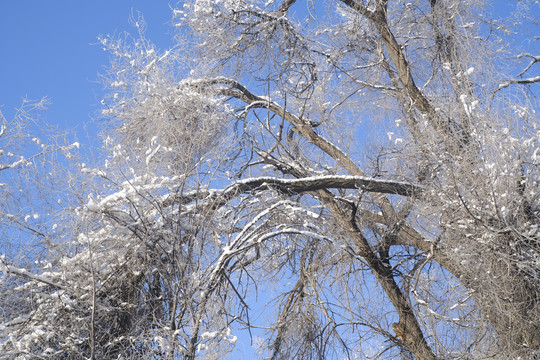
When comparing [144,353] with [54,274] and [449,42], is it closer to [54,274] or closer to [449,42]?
[54,274]

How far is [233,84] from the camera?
10961mm

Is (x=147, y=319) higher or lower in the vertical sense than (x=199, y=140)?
lower

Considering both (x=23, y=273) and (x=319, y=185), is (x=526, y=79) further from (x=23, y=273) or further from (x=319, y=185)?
(x=23, y=273)

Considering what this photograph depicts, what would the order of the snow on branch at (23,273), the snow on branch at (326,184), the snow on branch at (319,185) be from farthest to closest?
1. the snow on branch at (326,184)
2. the snow on branch at (319,185)
3. the snow on branch at (23,273)

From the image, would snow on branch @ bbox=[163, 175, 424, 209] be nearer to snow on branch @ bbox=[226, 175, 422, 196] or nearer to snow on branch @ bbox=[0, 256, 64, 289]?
snow on branch @ bbox=[226, 175, 422, 196]

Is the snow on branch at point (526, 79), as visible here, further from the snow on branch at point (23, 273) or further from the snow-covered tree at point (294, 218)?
the snow on branch at point (23, 273)

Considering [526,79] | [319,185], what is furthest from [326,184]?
[526,79]

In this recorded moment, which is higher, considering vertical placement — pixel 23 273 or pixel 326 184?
pixel 326 184

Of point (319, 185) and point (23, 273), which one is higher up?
point (319, 185)

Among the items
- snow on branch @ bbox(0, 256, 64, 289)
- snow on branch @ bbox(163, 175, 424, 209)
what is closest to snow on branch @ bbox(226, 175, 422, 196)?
snow on branch @ bbox(163, 175, 424, 209)

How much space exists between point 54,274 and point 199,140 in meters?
2.22

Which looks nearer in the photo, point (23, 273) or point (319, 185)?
point (23, 273)

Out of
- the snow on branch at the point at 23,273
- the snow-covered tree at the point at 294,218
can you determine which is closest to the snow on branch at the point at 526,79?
the snow-covered tree at the point at 294,218

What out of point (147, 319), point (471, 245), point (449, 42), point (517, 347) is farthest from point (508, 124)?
point (147, 319)
